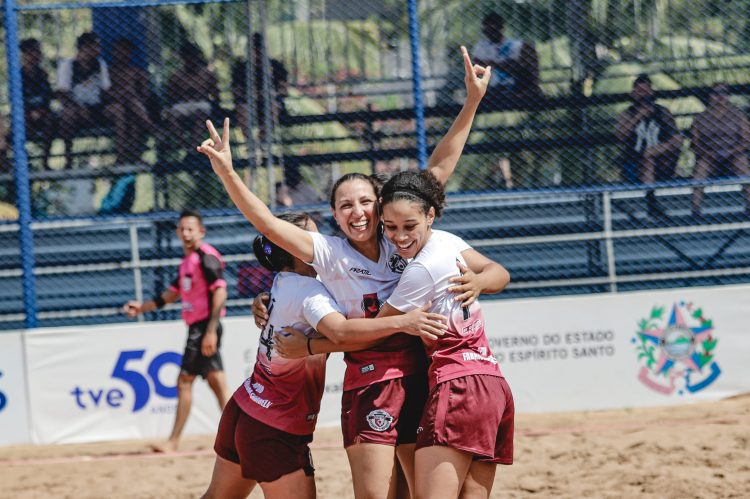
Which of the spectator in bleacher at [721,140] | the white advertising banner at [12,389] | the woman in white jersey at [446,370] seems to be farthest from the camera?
the spectator in bleacher at [721,140]

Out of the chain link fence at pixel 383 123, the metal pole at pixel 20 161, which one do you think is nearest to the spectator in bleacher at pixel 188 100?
the chain link fence at pixel 383 123

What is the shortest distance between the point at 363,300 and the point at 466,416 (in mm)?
561

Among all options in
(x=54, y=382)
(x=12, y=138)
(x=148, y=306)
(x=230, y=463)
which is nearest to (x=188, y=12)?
(x=12, y=138)

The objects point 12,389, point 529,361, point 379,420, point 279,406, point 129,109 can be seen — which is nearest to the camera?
point 379,420

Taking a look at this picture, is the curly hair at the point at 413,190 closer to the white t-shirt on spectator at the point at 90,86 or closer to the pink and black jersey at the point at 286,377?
the pink and black jersey at the point at 286,377

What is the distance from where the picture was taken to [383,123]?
8875 millimetres

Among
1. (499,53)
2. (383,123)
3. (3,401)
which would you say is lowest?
(3,401)

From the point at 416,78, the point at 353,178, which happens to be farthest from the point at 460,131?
the point at 416,78

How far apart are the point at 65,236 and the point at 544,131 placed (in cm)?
438

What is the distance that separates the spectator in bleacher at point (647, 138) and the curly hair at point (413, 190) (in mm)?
5572

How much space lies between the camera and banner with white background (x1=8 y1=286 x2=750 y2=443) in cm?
800

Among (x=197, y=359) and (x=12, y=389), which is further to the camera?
(x=12, y=389)

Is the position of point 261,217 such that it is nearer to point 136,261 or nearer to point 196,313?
point 196,313

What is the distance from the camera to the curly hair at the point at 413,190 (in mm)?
3422
